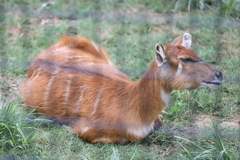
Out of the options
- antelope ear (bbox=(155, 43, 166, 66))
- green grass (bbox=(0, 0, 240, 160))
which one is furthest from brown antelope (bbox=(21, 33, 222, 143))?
green grass (bbox=(0, 0, 240, 160))

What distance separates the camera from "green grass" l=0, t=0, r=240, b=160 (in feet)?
12.5

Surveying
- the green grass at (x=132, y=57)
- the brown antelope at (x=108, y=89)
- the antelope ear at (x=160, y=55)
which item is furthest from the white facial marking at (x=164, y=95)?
the green grass at (x=132, y=57)

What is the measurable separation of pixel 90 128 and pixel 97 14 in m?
3.18

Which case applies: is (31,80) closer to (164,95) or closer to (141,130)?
(141,130)

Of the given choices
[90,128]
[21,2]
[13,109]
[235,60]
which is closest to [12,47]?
[21,2]

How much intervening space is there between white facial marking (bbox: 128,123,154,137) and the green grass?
0.11m

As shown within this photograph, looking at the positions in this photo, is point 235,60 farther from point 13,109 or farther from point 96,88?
point 13,109

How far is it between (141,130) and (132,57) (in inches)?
77.4

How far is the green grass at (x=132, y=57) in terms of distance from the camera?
381 cm

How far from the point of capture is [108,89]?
4.15 meters

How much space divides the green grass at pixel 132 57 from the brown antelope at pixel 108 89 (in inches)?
5.9

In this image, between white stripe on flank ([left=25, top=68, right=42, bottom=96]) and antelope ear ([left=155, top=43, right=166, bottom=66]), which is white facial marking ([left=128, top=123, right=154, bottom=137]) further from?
white stripe on flank ([left=25, top=68, right=42, bottom=96])

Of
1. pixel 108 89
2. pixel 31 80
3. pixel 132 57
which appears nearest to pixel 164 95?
pixel 108 89

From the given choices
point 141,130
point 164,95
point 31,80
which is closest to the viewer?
point 164,95
